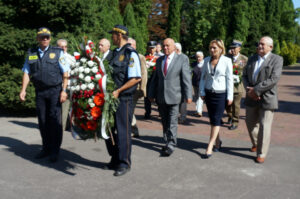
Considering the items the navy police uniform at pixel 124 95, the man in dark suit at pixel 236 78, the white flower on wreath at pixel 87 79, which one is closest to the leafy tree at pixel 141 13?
the man in dark suit at pixel 236 78

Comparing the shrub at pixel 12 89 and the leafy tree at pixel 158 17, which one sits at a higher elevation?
Result: the leafy tree at pixel 158 17

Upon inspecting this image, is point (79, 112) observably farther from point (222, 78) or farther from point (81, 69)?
point (222, 78)

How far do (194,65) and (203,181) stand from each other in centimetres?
564

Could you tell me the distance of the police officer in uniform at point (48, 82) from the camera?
542 cm

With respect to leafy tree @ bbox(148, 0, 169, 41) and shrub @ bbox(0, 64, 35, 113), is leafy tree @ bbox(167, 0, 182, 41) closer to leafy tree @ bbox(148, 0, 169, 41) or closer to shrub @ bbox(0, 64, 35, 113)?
leafy tree @ bbox(148, 0, 169, 41)

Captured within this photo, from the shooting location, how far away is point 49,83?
17.8 ft

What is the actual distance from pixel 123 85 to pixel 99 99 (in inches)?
16.2

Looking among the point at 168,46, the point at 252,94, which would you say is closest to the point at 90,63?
the point at 168,46

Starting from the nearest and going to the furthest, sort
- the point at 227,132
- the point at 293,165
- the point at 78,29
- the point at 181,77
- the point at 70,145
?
the point at 293,165 < the point at 181,77 < the point at 70,145 < the point at 227,132 < the point at 78,29

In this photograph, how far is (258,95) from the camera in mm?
5496

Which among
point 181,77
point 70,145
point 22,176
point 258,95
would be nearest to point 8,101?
point 70,145

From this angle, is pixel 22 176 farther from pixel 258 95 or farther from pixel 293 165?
pixel 293 165

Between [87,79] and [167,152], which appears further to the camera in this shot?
[167,152]

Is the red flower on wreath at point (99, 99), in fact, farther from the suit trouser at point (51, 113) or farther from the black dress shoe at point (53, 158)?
the black dress shoe at point (53, 158)
